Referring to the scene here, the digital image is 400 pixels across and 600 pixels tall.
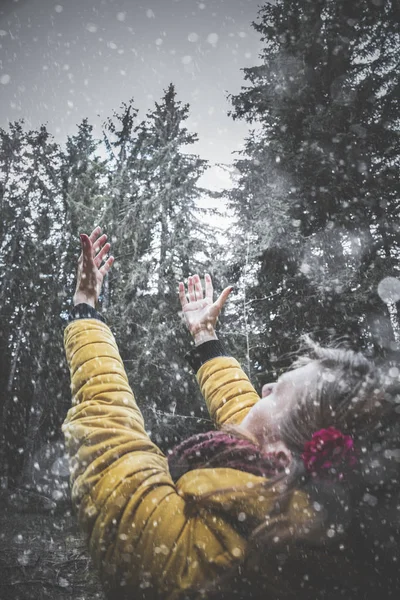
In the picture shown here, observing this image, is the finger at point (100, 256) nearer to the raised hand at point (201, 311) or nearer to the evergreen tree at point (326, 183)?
the raised hand at point (201, 311)

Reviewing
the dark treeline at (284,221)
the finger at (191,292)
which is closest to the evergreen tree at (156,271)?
the dark treeline at (284,221)

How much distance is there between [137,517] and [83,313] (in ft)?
3.30

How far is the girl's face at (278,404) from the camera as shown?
1551 mm

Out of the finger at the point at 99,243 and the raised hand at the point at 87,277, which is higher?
the finger at the point at 99,243

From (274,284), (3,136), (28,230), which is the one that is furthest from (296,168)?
(3,136)

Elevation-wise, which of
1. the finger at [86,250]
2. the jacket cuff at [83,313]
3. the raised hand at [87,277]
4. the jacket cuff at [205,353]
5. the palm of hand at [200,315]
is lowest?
the jacket cuff at [205,353]

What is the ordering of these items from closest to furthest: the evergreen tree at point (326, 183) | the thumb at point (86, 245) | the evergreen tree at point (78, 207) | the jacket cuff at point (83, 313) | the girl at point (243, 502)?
the girl at point (243, 502)
the jacket cuff at point (83, 313)
the thumb at point (86, 245)
the evergreen tree at point (326, 183)
the evergreen tree at point (78, 207)

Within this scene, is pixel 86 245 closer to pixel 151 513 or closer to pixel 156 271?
pixel 151 513

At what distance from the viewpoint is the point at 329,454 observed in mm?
1126

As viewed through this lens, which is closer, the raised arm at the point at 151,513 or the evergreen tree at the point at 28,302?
the raised arm at the point at 151,513

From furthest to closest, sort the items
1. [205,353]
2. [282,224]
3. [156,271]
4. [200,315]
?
[156,271] → [282,224] → [200,315] → [205,353]

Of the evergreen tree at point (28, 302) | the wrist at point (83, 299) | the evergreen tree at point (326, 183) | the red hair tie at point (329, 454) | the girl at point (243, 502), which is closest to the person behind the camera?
the girl at point (243, 502)

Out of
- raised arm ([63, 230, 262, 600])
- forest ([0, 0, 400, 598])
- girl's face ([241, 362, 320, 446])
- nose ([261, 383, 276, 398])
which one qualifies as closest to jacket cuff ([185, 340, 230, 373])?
nose ([261, 383, 276, 398])

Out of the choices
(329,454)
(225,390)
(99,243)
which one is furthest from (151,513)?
(99,243)
